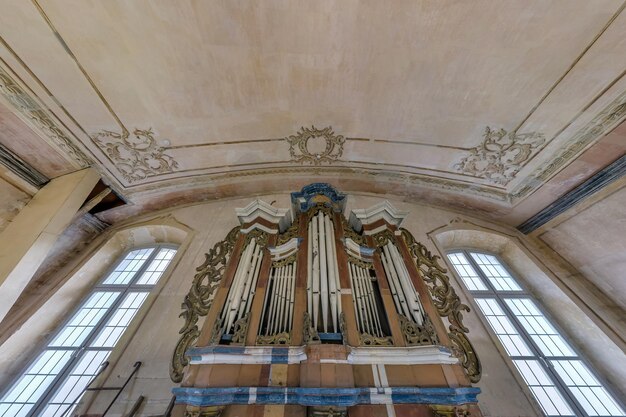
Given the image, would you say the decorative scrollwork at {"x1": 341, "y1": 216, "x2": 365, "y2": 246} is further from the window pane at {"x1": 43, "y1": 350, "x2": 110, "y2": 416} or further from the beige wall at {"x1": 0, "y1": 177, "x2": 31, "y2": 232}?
the beige wall at {"x1": 0, "y1": 177, "x2": 31, "y2": 232}

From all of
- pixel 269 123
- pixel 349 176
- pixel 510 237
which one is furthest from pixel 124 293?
pixel 510 237

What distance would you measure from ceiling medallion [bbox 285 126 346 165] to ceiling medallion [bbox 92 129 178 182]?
2.22 m

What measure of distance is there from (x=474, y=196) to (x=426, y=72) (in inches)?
102

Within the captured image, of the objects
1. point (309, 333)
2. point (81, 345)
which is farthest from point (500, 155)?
point (81, 345)

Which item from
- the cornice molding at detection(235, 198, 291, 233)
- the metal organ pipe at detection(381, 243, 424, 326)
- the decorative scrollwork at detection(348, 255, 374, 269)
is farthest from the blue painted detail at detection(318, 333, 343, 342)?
the cornice molding at detection(235, 198, 291, 233)

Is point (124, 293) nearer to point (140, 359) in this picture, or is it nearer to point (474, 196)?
point (140, 359)

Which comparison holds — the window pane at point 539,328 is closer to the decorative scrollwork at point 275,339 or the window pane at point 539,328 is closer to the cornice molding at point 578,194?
the cornice molding at point 578,194

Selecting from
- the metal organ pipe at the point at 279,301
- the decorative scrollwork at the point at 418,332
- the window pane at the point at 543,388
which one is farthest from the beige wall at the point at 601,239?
the metal organ pipe at the point at 279,301

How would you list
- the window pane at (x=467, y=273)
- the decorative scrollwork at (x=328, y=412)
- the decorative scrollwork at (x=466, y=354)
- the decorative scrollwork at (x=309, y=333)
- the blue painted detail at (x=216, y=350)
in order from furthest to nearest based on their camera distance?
the window pane at (x=467, y=273)
the decorative scrollwork at (x=466, y=354)
the decorative scrollwork at (x=309, y=333)
the blue painted detail at (x=216, y=350)
the decorative scrollwork at (x=328, y=412)

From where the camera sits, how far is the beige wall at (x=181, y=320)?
2.45m

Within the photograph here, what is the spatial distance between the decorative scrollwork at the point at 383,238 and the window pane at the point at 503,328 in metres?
1.68

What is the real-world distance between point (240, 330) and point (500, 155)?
4573mm

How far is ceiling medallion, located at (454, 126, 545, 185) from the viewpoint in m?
3.62

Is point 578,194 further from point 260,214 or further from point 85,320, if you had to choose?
point 85,320
